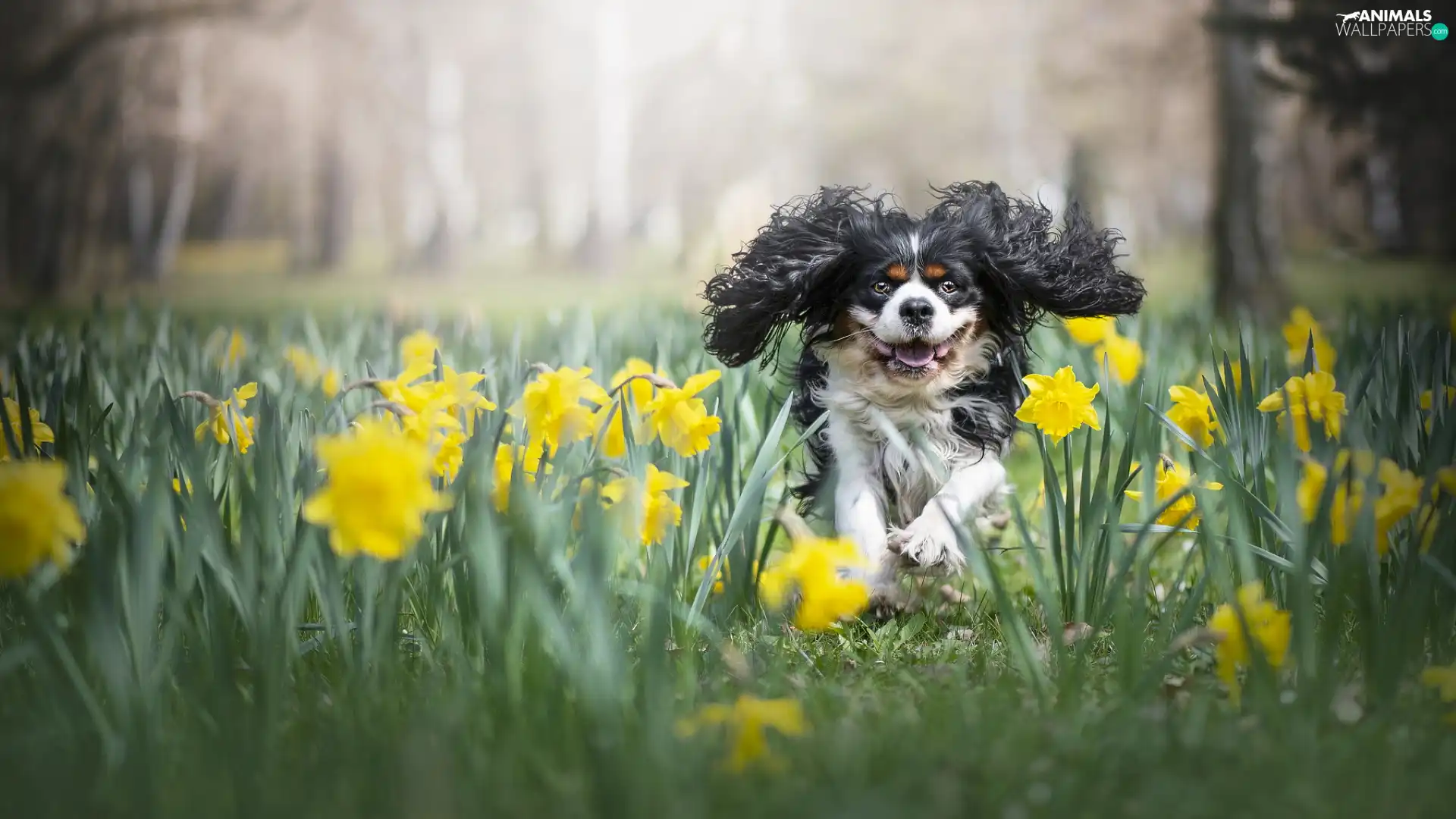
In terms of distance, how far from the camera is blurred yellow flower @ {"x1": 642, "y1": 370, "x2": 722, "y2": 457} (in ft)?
7.93

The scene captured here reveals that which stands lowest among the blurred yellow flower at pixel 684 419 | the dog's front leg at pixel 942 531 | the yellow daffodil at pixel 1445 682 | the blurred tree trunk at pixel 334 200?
the yellow daffodil at pixel 1445 682

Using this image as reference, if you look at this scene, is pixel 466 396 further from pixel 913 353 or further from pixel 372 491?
pixel 913 353

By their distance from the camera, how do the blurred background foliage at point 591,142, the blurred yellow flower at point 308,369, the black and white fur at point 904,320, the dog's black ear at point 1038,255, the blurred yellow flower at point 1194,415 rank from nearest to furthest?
the blurred yellow flower at point 1194,415 → the black and white fur at point 904,320 → the dog's black ear at point 1038,255 → the blurred yellow flower at point 308,369 → the blurred background foliage at point 591,142

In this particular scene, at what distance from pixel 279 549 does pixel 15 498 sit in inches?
20.6

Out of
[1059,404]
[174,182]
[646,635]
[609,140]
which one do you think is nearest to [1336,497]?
[1059,404]

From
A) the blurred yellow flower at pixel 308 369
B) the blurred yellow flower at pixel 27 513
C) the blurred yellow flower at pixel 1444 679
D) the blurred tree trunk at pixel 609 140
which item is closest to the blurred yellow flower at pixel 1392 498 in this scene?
the blurred yellow flower at pixel 1444 679

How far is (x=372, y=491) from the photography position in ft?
5.12

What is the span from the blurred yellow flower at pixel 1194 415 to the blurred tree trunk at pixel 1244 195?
22.9 feet

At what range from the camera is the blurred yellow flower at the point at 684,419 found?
242 cm

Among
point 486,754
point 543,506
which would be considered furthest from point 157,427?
point 486,754

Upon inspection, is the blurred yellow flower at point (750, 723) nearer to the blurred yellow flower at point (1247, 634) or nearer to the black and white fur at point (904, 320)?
the blurred yellow flower at point (1247, 634)

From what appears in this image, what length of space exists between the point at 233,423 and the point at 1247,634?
189 centimetres

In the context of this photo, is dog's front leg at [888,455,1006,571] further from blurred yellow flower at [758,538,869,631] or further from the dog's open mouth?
blurred yellow flower at [758,538,869,631]

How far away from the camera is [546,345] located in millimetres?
4895
